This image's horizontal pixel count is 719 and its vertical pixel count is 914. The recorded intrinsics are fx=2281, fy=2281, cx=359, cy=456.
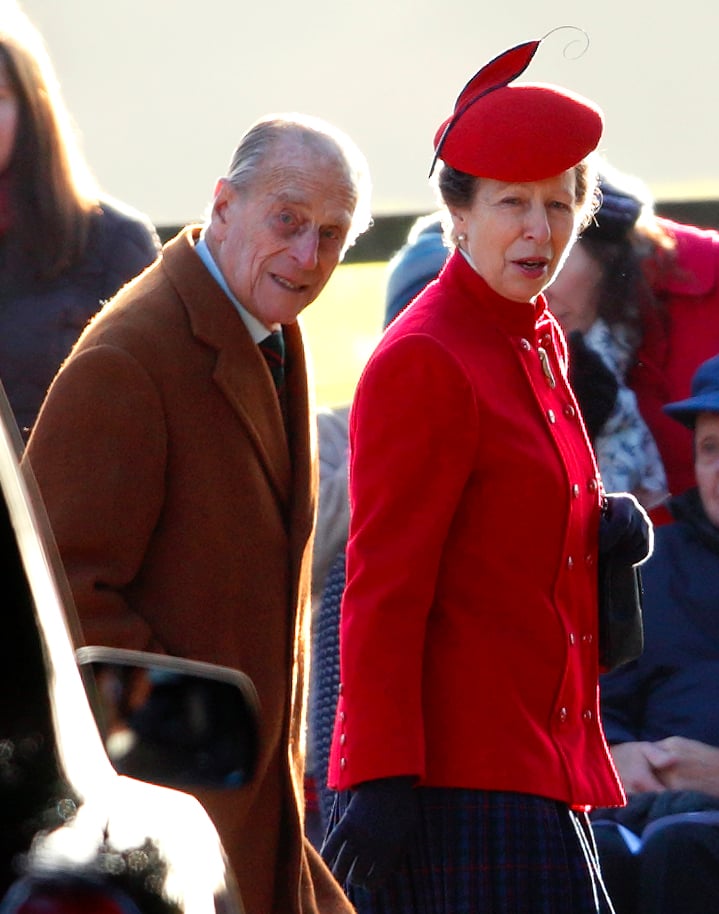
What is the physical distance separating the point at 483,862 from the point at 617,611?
0.44 metres

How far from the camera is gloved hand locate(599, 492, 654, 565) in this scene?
3248 millimetres

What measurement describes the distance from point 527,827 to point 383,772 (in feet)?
0.76

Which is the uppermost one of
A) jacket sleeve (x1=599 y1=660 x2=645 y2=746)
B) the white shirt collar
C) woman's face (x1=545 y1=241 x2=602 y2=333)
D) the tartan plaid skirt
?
the white shirt collar

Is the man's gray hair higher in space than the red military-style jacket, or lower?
higher

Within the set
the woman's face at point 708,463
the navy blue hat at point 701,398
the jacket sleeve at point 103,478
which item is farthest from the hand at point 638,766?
the jacket sleeve at point 103,478

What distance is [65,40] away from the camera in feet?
18.7

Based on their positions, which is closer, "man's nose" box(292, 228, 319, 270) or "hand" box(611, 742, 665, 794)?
"man's nose" box(292, 228, 319, 270)

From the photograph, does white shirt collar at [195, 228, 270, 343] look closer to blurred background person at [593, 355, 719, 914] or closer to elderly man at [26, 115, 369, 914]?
elderly man at [26, 115, 369, 914]

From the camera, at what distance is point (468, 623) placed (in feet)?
10.2

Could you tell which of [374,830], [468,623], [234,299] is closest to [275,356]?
[234,299]

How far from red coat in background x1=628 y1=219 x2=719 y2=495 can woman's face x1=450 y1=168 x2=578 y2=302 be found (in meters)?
1.46

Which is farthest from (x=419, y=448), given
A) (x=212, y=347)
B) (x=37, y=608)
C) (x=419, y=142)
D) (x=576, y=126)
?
(x=419, y=142)

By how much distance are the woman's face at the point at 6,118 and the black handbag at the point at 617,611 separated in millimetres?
1549

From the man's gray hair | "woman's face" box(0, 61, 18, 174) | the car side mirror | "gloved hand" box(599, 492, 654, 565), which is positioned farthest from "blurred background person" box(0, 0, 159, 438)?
the car side mirror
